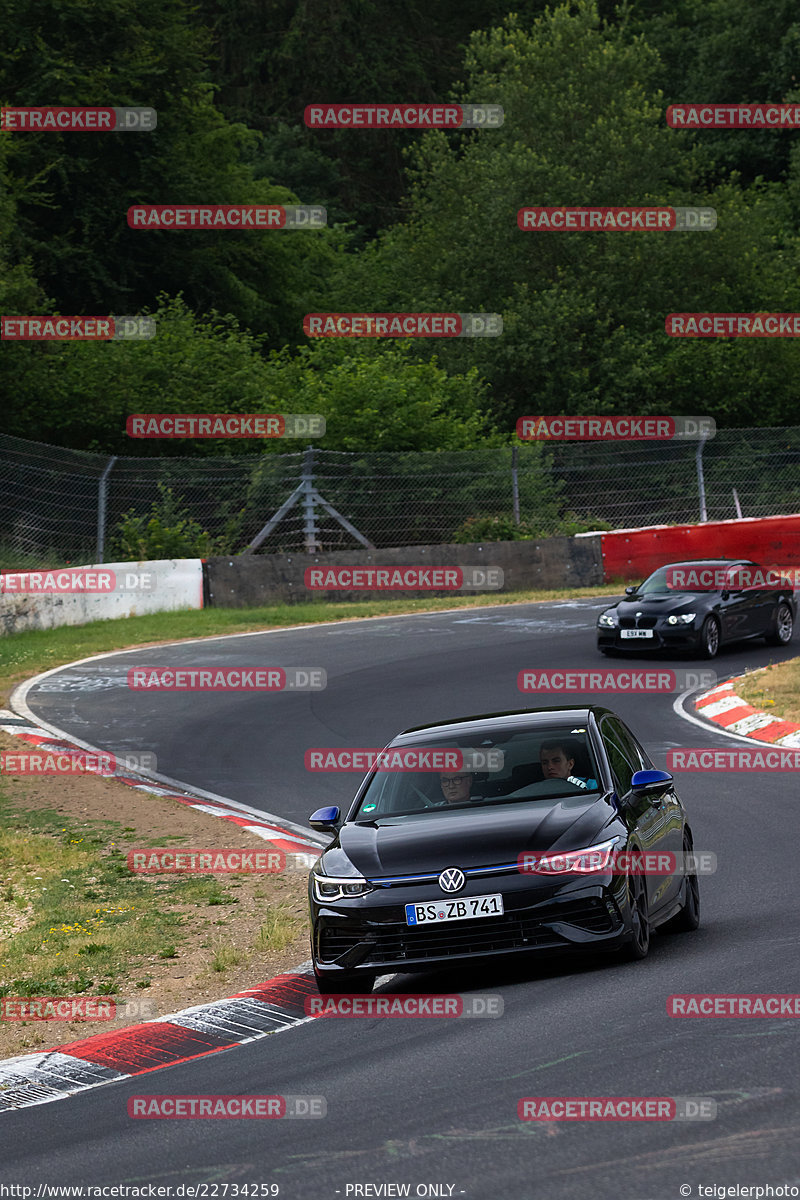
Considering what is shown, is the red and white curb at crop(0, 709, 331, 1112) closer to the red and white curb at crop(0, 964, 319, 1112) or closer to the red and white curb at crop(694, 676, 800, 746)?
the red and white curb at crop(0, 964, 319, 1112)

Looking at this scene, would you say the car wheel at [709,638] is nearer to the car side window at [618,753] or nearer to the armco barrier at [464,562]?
the armco barrier at [464,562]

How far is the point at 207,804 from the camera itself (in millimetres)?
13695

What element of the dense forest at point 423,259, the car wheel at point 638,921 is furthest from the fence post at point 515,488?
the car wheel at point 638,921

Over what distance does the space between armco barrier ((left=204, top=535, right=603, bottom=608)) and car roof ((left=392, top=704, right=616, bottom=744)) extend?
18.6 metres

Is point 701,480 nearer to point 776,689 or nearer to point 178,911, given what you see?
point 776,689

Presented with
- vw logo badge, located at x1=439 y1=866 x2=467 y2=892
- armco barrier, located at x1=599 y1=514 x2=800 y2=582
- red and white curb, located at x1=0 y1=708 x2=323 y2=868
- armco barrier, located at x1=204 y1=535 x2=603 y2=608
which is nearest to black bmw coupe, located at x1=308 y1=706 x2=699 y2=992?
vw logo badge, located at x1=439 y1=866 x2=467 y2=892

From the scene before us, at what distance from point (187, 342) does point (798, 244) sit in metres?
20.6

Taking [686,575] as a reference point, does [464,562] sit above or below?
above

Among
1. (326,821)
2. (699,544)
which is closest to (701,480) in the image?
(699,544)

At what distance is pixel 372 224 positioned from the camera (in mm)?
63719

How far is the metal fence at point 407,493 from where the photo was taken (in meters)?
27.5

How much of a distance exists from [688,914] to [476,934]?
70.9 inches

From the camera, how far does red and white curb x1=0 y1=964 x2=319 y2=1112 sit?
6.67 m

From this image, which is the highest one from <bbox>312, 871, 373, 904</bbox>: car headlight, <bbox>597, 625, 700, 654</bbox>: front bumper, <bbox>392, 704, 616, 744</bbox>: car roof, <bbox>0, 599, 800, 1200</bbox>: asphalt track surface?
<bbox>597, 625, 700, 654</bbox>: front bumper
